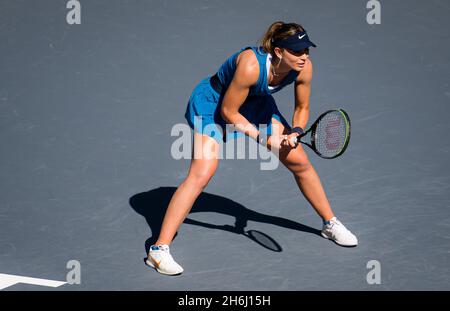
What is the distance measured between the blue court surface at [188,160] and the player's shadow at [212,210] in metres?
0.02

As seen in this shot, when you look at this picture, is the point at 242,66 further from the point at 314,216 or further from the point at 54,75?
the point at 54,75

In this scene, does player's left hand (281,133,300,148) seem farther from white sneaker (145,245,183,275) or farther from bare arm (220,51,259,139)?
white sneaker (145,245,183,275)

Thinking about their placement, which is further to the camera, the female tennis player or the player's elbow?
the player's elbow


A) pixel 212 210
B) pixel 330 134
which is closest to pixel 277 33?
pixel 330 134

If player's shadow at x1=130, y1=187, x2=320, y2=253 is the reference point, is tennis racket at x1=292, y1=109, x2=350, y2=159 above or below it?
above

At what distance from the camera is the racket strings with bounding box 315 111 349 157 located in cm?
696

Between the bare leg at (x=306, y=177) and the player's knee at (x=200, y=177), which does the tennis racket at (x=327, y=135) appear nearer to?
the bare leg at (x=306, y=177)

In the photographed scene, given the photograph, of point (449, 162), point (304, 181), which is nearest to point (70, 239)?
point (304, 181)

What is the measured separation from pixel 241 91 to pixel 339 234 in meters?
1.36

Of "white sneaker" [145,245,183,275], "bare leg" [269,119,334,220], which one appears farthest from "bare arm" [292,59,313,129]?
"white sneaker" [145,245,183,275]

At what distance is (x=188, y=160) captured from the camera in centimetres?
880

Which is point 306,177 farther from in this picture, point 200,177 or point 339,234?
point 200,177

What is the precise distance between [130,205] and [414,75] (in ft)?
12.0

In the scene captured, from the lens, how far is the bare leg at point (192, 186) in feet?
22.8
